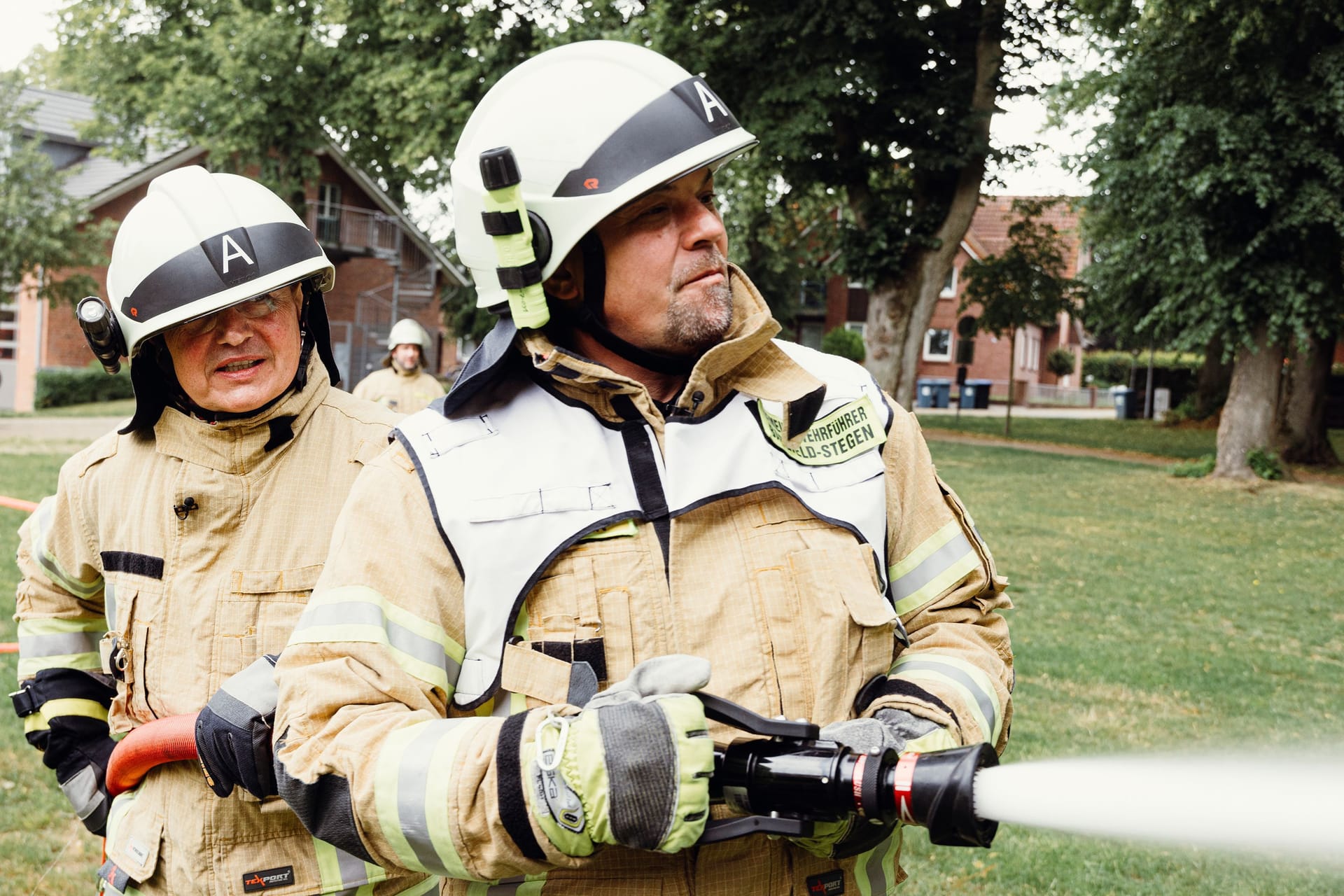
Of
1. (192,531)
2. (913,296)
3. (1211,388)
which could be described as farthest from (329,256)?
(192,531)

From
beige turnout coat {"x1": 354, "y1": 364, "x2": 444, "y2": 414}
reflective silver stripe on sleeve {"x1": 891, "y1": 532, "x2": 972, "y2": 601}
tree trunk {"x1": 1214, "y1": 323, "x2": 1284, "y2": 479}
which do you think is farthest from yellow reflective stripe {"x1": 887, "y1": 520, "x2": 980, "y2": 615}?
tree trunk {"x1": 1214, "y1": 323, "x2": 1284, "y2": 479}

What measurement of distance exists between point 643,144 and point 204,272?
132 centimetres

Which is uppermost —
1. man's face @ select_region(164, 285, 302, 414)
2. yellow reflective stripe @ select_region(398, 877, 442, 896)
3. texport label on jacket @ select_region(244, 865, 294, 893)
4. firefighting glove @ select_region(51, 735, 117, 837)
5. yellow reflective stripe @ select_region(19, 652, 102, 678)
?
man's face @ select_region(164, 285, 302, 414)

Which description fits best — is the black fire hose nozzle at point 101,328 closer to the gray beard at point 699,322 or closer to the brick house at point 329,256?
the gray beard at point 699,322

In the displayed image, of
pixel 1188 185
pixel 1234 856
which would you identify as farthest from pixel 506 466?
pixel 1188 185

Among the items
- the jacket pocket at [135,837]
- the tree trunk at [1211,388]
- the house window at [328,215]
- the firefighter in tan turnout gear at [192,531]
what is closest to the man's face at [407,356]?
the firefighter in tan turnout gear at [192,531]

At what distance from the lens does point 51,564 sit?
3109 mm

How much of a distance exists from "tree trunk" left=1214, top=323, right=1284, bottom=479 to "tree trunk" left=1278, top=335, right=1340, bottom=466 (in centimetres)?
523

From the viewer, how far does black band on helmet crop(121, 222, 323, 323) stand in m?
2.96

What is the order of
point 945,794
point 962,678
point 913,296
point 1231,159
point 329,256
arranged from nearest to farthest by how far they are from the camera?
point 945,794 → point 962,678 → point 1231,159 → point 913,296 → point 329,256

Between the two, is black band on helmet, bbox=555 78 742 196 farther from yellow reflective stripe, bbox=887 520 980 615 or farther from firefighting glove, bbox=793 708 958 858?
firefighting glove, bbox=793 708 958 858

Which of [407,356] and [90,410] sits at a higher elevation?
[407,356]

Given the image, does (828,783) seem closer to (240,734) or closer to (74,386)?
(240,734)

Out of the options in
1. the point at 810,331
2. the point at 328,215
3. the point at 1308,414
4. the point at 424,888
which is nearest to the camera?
the point at 424,888
